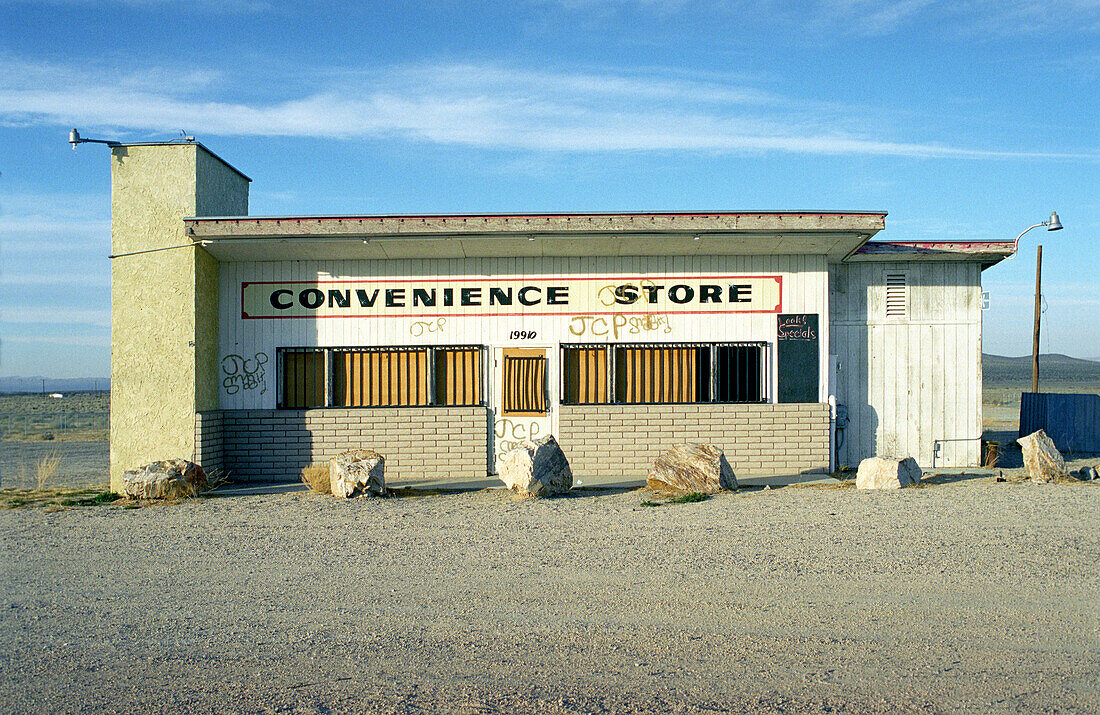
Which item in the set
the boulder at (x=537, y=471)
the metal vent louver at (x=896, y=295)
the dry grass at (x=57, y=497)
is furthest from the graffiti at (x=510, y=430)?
the metal vent louver at (x=896, y=295)

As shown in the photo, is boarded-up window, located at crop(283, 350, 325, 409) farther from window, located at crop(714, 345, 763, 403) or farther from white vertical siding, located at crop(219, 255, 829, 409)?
window, located at crop(714, 345, 763, 403)

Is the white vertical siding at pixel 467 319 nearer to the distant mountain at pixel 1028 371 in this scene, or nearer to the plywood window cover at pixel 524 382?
the plywood window cover at pixel 524 382

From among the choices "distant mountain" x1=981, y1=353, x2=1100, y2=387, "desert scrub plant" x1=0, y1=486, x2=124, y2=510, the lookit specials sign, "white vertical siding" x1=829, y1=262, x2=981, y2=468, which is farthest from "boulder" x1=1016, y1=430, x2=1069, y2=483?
"distant mountain" x1=981, y1=353, x2=1100, y2=387

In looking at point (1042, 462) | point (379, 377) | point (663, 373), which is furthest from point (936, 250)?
point (379, 377)

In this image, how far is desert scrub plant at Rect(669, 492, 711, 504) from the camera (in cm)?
1066

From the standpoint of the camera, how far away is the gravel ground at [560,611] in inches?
175

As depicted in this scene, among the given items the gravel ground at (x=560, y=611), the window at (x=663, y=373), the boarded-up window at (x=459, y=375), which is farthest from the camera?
the boarded-up window at (x=459, y=375)

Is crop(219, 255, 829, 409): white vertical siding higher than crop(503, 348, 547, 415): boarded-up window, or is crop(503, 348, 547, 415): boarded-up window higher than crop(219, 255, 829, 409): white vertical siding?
crop(219, 255, 829, 409): white vertical siding

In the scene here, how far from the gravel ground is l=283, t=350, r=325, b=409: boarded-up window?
381 centimetres

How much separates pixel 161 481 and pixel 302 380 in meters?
3.01

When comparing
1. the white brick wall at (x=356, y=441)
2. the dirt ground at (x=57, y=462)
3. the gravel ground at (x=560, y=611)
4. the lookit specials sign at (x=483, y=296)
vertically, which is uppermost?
the lookit specials sign at (x=483, y=296)

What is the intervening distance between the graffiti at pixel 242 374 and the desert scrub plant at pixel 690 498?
22.1 feet

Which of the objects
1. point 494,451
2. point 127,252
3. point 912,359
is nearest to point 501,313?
point 494,451

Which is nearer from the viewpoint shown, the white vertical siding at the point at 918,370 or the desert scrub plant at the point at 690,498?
the desert scrub plant at the point at 690,498
